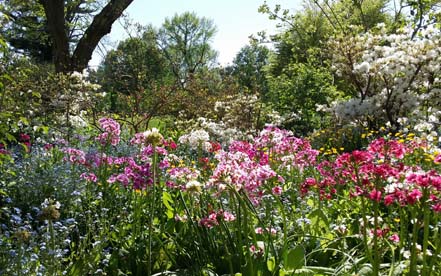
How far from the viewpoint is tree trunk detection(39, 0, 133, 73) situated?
13133 mm

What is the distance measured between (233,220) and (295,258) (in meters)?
0.43

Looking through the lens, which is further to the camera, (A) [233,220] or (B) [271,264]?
(A) [233,220]

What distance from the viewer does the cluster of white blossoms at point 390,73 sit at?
8445 mm

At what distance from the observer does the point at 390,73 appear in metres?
8.50

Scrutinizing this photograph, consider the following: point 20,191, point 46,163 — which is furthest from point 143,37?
point 20,191

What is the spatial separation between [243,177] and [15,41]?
3443 centimetres

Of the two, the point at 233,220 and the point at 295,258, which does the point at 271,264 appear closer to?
the point at 295,258

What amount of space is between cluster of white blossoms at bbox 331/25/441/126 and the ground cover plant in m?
4.13

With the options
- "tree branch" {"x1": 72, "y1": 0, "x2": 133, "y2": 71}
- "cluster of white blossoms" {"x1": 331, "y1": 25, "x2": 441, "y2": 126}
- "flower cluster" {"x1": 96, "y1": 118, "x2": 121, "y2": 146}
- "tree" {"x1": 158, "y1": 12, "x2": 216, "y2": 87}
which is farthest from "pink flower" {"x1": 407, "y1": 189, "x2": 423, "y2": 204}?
"tree" {"x1": 158, "y1": 12, "x2": 216, "y2": 87}

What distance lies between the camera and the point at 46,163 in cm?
589

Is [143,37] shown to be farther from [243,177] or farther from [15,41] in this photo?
[15,41]

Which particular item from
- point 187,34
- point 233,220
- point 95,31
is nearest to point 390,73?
point 233,220

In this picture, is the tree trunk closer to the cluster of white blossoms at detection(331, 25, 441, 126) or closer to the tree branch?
the tree branch

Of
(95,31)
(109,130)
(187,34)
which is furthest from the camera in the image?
(187,34)
